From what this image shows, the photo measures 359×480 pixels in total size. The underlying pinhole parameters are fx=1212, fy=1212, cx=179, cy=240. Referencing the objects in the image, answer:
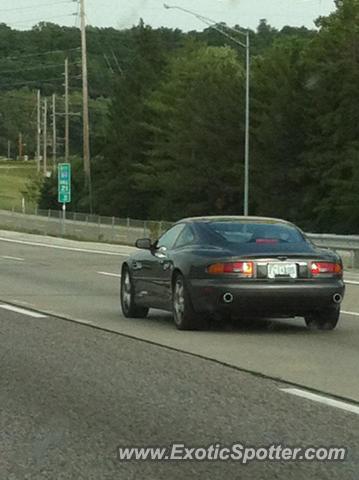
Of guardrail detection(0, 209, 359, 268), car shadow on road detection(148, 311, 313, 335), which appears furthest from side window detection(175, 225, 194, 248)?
guardrail detection(0, 209, 359, 268)

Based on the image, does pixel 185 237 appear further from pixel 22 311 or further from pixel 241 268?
pixel 22 311

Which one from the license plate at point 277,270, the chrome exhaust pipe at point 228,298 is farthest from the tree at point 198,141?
the chrome exhaust pipe at point 228,298

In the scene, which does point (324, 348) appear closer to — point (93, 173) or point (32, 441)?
point (32, 441)

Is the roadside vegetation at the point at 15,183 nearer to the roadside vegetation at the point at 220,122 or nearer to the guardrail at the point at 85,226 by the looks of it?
the roadside vegetation at the point at 220,122

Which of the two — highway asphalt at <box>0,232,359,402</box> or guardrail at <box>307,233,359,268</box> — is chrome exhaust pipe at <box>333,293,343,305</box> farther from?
guardrail at <box>307,233,359,268</box>

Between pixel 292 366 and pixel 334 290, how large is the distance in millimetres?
2744

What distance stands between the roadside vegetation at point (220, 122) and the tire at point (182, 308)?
54.5 m

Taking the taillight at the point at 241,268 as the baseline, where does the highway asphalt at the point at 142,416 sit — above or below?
below

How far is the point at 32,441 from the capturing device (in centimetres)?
820

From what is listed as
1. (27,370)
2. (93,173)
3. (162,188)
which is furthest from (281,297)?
(93,173)

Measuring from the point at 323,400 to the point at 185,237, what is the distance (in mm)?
5889

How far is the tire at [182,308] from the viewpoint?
14391 millimetres

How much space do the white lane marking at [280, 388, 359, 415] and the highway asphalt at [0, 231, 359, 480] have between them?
0.04 m

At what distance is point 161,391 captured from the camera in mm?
10195
